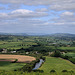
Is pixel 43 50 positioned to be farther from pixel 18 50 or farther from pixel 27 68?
pixel 27 68

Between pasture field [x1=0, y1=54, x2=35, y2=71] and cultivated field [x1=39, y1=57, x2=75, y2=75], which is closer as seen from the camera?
cultivated field [x1=39, y1=57, x2=75, y2=75]

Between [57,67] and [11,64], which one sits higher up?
[11,64]

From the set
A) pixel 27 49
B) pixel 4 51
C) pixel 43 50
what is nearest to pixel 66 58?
pixel 43 50

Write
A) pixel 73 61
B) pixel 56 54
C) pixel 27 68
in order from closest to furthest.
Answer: pixel 27 68
pixel 73 61
pixel 56 54

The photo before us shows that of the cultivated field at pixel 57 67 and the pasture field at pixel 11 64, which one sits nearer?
the cultivated field at pixel 57 67

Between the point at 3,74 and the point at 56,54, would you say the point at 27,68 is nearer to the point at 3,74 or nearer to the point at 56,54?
the point at 3,74

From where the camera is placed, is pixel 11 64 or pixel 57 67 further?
pixel 11 64

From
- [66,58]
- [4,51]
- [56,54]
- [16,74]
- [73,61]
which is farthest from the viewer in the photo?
[4,51]

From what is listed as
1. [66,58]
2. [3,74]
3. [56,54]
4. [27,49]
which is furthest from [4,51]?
[3,74]

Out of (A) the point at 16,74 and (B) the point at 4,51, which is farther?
(B) the point at 4,51
